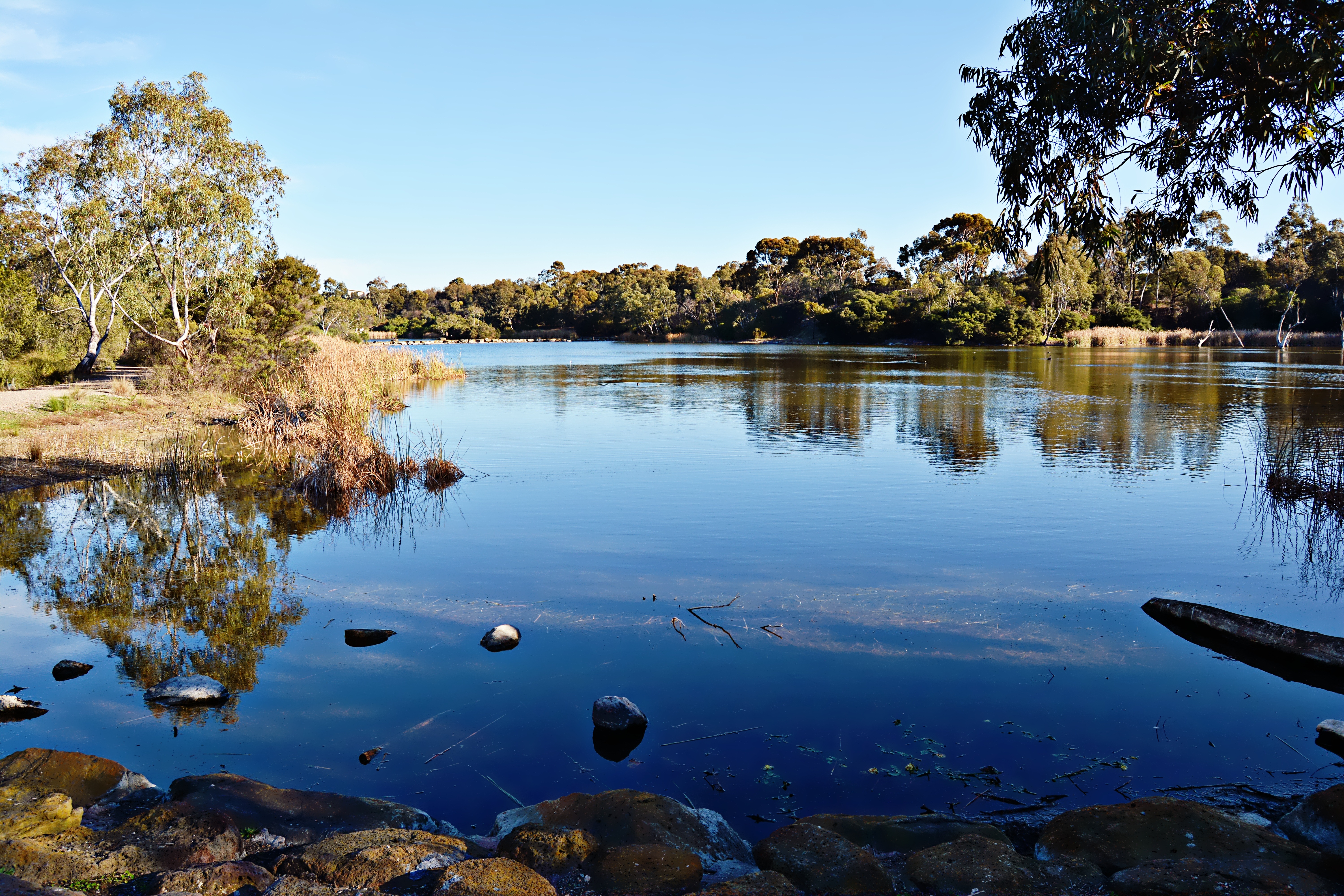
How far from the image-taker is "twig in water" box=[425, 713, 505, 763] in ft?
17.9

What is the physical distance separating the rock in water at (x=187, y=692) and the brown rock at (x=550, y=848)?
3.22 meters

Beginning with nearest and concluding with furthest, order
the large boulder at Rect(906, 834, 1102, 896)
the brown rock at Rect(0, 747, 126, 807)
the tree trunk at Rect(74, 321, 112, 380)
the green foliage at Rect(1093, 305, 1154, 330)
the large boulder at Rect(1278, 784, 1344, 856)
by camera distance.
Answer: the large boulder at Rect(906, 834, 1102, 896), the large boulder at Rect(1278, 784, 1344, 856), the brown rock at Rect(0, 747, 126, 807), the tree trunk at Rect(74, 321, 112, 380), the green foliage at Rect(1093, 305, 1154, 330)

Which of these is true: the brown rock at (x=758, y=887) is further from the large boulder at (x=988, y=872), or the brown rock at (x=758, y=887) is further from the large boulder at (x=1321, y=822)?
the large boulder at (x=1321, y=822)

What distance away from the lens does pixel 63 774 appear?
15.1 ft

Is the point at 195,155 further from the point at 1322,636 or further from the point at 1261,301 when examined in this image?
the point at 1261,301

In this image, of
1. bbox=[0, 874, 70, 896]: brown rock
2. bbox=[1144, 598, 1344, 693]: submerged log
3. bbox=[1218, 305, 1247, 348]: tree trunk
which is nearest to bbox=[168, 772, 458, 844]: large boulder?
bbox=[0, 874, 70, 896]: brown rock

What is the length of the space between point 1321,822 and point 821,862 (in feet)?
8.15

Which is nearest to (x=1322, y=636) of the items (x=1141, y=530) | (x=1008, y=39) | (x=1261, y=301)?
(x=1141, y=530)

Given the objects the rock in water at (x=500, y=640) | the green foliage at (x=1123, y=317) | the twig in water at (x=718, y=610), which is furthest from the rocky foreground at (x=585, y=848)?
the green foliage at (x=1123, y=317)

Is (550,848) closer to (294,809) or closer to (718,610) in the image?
(294,809)

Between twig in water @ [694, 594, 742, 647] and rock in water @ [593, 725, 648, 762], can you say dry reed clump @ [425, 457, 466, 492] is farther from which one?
rock in water @ [593, 725, 648, 762]

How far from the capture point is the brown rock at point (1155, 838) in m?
3.90

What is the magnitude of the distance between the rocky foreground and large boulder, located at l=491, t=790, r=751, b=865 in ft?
0.04

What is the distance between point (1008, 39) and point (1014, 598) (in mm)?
5212
